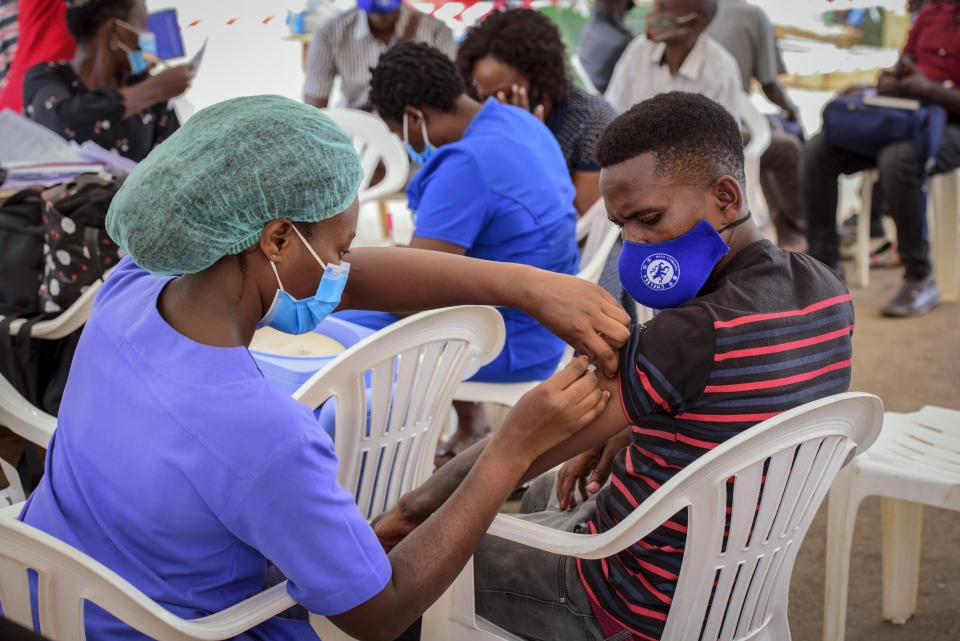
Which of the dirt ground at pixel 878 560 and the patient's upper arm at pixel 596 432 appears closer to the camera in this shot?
the patient's upper arm at pixel 596 432

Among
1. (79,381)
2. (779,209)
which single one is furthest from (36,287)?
(779,209)

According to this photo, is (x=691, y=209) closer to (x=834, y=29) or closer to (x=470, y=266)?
(x=470, y=266)

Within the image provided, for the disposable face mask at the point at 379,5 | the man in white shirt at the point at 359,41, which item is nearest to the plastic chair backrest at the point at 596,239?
the man in white shirt at the point at 359,41

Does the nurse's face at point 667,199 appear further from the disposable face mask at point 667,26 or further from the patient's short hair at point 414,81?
the disposable face mask at point 667,26

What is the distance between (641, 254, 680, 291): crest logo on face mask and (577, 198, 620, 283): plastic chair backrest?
3.50 ft

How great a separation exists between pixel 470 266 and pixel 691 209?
0.44 meters

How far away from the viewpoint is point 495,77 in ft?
11.1

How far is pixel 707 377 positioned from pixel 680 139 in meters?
0.41

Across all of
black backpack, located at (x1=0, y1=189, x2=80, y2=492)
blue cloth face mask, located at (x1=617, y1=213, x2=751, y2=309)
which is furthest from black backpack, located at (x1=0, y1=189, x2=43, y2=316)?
blue cloth face mask, located at (x1=617, y1=213, x2=751, y2=309)

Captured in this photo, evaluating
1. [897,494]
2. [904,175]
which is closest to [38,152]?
[897,494]

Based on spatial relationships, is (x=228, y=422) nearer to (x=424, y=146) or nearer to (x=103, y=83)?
(x=424, y=146)

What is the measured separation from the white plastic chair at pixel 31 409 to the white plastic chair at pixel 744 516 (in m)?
1.37

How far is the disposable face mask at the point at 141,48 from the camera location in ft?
12.1

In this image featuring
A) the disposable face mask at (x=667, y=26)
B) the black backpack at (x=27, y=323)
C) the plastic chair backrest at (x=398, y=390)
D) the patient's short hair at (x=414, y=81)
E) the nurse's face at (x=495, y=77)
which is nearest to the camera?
the plastic chair backrest at (x=398, y=390)
